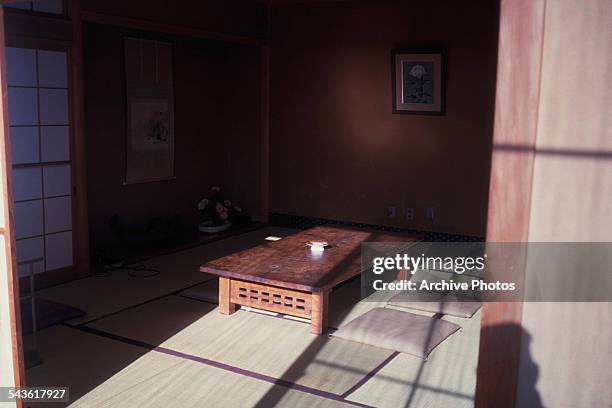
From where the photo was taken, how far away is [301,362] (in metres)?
3.96

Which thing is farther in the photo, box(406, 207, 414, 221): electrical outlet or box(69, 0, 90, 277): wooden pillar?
box(406, 207, 414, 221): electrical outlet

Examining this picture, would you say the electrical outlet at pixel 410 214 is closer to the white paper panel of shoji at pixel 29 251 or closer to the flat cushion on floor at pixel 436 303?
the flat cushion on floor at pixel 436 303

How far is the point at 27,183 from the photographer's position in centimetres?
521

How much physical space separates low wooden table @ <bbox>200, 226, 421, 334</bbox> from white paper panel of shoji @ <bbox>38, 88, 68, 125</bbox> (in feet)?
6.20

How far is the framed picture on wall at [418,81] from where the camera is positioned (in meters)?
6.72

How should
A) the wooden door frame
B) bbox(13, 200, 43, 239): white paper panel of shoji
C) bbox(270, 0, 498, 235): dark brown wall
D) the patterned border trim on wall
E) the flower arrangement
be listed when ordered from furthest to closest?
the flower arrangement → the patterned border trim on wall → bbox(270, 0, 498, 235): dark brown wall → bbox(13, 200, 43, 239): white paper panel of shoji → the wooden door frame

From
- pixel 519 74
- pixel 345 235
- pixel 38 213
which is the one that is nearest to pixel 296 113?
pixel 345 235

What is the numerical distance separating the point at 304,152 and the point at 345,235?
2.13m

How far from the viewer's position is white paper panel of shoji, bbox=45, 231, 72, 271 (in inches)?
214

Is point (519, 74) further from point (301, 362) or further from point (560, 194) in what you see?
point (301, 362)

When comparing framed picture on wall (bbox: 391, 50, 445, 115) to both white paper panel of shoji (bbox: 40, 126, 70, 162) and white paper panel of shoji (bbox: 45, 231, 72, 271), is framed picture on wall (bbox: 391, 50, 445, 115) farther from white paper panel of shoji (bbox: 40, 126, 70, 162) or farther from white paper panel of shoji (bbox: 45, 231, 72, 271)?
white paper panel of shoji (bbox: 45, 231, 72, 271)

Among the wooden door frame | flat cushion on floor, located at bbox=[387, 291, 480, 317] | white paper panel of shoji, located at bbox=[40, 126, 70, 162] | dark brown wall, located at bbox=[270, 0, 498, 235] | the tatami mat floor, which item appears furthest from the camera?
dark brown wall, located at bbox=[270, 0, 498, 235]

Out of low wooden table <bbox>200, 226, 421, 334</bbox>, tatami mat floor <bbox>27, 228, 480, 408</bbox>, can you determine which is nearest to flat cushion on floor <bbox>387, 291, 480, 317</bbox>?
tatami mat floor <bbox>27, 228, 480, 408</bbox>

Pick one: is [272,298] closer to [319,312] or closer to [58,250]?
[319,312]
